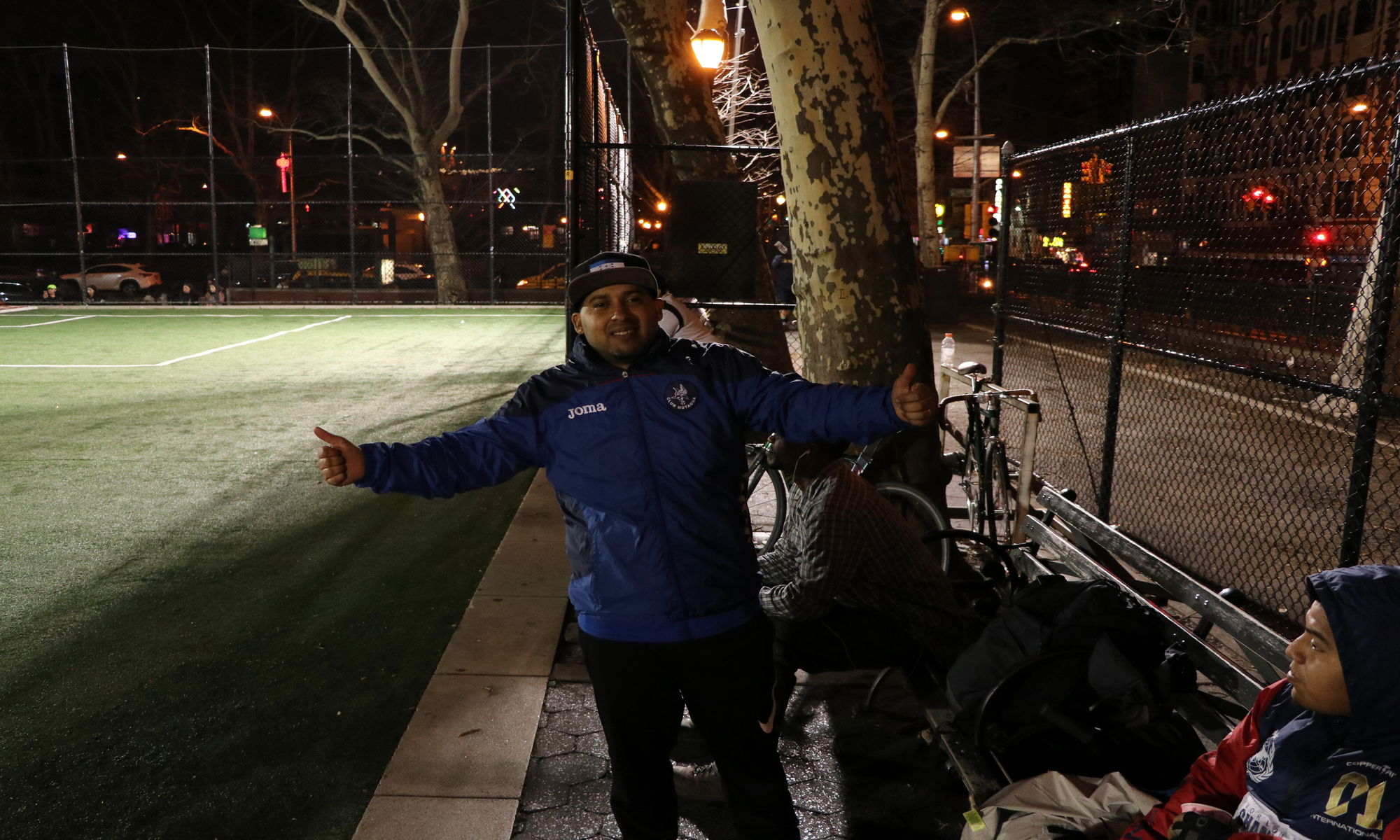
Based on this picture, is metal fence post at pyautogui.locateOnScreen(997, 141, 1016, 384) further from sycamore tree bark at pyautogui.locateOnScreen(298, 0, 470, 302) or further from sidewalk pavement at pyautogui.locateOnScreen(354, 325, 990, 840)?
sycamore tree bark at pyautogui.locateOnScreen(298, 0, 470, 302)

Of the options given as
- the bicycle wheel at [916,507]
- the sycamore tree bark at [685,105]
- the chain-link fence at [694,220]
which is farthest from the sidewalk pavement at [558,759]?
the sycamore tree bark at [685,105]

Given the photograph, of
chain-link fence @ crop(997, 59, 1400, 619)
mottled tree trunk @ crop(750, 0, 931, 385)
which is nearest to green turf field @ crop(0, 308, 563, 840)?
mottled tree trunk @ crop(750, 0, 931, 385)

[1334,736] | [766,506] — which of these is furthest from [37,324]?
[1334,736]

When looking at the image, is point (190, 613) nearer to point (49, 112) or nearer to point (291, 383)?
point (291, 383)

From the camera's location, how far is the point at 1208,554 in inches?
263

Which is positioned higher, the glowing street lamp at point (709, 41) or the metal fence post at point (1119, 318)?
the glowing street lamp at point (709, 41)

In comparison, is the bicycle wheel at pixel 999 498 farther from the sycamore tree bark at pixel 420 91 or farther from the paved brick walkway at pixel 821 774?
the sycamore tree bark at pixel 420 91

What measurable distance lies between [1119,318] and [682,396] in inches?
154

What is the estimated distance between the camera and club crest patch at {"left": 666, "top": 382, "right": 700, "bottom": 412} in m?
2.84

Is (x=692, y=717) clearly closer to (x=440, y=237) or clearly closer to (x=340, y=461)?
(x=340, y=461)

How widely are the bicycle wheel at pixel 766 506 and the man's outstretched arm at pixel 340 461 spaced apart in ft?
10.5

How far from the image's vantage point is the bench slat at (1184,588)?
11.4 feet

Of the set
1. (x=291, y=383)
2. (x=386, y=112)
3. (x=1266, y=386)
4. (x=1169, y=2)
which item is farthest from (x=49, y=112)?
(x=1266, y=386)

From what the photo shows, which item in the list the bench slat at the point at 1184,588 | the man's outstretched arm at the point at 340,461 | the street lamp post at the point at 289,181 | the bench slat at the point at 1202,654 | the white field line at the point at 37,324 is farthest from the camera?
the street lamp post at the point at 289,181
